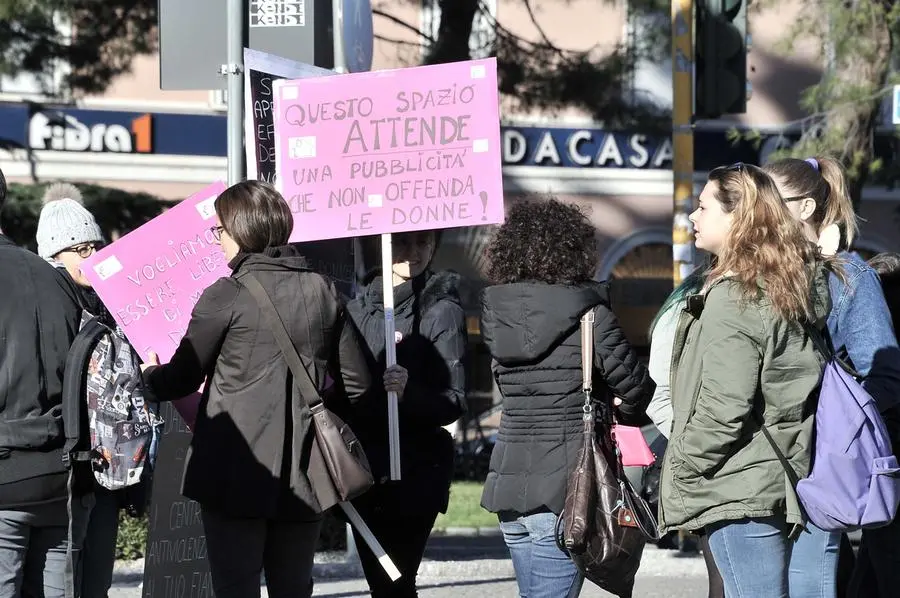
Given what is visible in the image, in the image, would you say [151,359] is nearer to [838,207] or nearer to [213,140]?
[838,207]

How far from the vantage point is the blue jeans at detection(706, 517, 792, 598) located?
3859 mm

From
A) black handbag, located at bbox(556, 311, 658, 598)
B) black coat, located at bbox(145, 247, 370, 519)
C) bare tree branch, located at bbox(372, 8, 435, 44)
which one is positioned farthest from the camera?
bare tree branch, located at bbox(372, 8, 435, 44)

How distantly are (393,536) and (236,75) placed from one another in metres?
1.92

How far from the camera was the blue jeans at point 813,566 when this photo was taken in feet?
13.6

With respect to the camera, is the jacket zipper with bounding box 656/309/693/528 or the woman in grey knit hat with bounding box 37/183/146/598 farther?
the woman in grey knit hat with bounding box 37/183/146/598

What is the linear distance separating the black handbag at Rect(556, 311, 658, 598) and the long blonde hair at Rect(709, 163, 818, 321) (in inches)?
28.7

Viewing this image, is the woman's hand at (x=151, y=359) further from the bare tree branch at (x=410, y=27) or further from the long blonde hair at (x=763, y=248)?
the bare tree branch at (x=410, y=27)

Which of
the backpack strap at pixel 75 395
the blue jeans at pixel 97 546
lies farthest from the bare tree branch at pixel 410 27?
the backpack strap at pixel 75 395

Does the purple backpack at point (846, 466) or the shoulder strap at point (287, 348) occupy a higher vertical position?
the shoulder strap at point (287, 348)

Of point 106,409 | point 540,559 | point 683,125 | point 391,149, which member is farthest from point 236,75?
point 683,125

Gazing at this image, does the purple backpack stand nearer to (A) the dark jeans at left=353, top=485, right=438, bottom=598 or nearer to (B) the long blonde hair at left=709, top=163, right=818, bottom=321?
(B) the long blonde hair at left=709, top=163, right=818, bottom=321

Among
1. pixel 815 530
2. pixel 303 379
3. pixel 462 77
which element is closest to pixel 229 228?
pixel 303 379

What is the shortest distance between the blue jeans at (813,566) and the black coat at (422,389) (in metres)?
1.26

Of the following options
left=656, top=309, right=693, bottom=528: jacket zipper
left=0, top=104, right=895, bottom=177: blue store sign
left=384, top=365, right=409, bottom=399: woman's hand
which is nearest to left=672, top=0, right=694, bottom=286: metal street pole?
left=384, top=365, right=409, bottom=399: woman's hand
